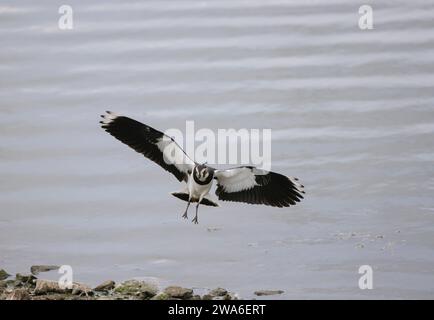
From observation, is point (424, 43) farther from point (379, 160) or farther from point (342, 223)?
point (342, 223)

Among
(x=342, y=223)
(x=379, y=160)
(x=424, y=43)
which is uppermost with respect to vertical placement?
(x=424, y=43)

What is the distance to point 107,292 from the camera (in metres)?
8.73

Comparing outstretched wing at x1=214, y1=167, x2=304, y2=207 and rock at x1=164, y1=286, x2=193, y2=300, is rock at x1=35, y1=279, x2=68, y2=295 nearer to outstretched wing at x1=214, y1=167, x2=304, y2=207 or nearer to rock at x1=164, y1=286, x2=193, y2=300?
A: rock at x1=164, y1=286, x2=193, y2=300

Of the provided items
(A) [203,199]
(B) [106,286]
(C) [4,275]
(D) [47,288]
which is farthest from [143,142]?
(D) [47,288]

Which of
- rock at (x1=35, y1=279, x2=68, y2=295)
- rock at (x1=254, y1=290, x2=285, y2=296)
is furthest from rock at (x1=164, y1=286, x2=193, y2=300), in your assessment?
rock at (x1=35, y1=279, x2=68, y2=295)

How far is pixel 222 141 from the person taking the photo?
1137 cm

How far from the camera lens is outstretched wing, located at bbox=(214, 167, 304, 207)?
32.0ft

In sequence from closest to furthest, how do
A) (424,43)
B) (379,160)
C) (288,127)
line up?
(379,160) < (288,127) < (424,43)

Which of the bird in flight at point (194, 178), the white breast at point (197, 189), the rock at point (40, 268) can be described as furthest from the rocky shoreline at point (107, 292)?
the bird in flight at point (194, 178)

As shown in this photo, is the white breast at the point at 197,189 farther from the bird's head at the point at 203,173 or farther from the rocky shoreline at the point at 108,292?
the rocky shoreline at the point at 108,292

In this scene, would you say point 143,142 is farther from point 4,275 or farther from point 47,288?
point 47,288

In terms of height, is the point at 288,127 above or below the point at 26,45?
below

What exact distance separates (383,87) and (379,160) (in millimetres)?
1734
